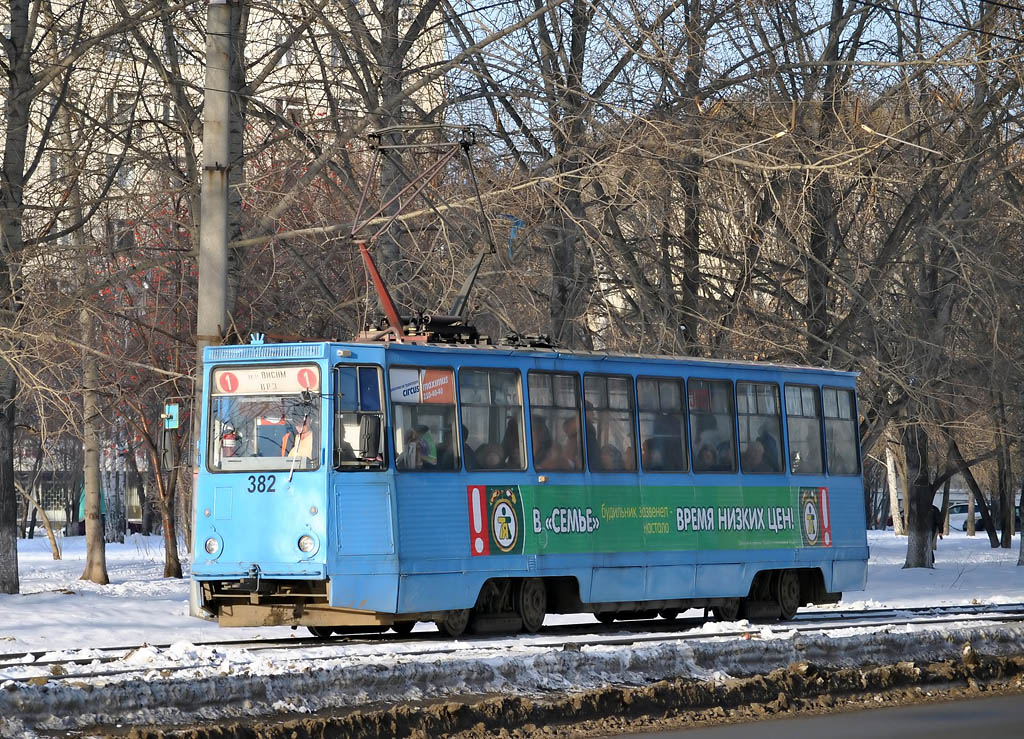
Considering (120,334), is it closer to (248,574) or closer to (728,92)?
(728,92)

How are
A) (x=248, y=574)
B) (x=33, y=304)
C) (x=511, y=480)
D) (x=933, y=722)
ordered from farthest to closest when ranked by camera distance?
1. (x=33, y=304)
2. (x=511, y=480)
3. (x=248, y=574)
4. (x=933, y=722)

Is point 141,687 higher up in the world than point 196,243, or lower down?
lower down

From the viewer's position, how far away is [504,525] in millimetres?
16109

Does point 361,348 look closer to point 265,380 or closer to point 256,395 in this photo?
point 265,380

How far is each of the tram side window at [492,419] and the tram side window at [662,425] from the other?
191cm

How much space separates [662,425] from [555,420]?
5.64 feet

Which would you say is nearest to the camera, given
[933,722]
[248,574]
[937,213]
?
[933,722]

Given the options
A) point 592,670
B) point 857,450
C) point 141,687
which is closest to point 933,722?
point 592,670

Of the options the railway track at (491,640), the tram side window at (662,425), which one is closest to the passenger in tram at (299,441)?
the railway track at (491,640)

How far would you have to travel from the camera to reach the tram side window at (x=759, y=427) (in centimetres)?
1889

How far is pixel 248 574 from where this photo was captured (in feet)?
48.8

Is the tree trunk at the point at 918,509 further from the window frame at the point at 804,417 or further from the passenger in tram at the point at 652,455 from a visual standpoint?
the passenger in tram at the point at 652,455

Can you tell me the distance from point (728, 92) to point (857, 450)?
17.8 ft

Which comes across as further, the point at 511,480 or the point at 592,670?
the point at 511,480
